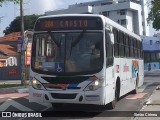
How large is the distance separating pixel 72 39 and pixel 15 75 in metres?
34.9

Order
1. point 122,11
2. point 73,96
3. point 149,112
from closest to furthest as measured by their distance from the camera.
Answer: point 73,96, point 149,112, point 122,11

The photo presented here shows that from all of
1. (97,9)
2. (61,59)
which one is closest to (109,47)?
(61,59)

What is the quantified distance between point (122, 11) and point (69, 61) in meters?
101

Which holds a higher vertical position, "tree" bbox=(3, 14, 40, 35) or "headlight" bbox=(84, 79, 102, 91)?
"tree" bbox=(3, 14, 40, 35)

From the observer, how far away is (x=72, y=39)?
12.8m

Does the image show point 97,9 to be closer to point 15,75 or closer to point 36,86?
point 15,75

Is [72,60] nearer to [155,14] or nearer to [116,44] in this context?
[116,44]

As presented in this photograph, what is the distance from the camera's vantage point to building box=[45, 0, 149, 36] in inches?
4360

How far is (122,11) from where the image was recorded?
366 ft

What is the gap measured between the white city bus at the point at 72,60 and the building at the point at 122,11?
97084 millimetres

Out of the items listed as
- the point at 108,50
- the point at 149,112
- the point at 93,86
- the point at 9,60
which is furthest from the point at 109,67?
the point at 9,60

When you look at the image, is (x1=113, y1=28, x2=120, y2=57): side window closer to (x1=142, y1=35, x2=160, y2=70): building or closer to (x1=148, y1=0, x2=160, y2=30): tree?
(x1=148, y1=0, x2=160, y2=30): tree

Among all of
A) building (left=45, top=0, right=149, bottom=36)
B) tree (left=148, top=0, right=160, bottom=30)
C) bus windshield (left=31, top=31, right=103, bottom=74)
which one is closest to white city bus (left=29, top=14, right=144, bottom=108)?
bus windshield (left=31, top=31, right=103, bottom=74)

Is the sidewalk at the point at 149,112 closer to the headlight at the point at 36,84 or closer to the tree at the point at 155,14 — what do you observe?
the headlight at the point at 36,84
